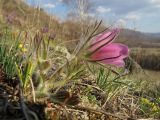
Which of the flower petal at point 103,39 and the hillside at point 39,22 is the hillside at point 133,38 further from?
the flower petal at point 103,39

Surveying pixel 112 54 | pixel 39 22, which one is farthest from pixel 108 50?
pixel 39 22

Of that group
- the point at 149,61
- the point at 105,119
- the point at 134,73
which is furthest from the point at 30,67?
the point at 149,61

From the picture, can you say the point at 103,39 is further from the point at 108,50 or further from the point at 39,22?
the point at 39,22

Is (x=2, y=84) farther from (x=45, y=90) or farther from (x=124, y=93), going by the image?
(x=124, y=93)

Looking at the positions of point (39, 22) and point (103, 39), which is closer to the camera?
point (103, 39)

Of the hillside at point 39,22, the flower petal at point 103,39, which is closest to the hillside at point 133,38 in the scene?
the hillside at point 39,22

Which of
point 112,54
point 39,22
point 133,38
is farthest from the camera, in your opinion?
point 133,38

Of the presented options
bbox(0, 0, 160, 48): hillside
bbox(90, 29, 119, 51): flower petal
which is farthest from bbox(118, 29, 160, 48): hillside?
bbox(90, 29, 119, 51): flower petal

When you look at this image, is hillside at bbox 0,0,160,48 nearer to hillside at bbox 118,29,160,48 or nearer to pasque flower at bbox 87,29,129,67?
hillside at bbox 118,29,160,48
